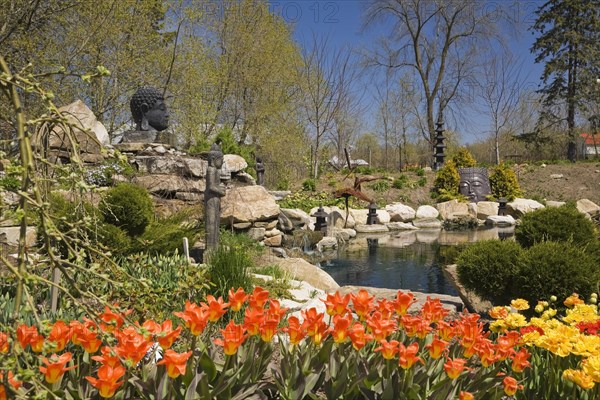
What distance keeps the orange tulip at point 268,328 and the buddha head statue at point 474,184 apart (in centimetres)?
1810

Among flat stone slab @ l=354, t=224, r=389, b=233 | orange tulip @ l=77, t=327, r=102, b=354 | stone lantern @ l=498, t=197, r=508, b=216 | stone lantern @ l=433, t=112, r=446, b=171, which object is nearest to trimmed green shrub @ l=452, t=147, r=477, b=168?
stone lantern @ l=433, t=112, r=446, b=171

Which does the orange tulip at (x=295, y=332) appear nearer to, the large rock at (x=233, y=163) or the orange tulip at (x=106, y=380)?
the orange tulip at (x=106, y=380)

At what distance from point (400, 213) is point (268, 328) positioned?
14.7 meters

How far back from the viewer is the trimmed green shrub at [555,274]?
422 centimetres

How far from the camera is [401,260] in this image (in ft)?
31.6

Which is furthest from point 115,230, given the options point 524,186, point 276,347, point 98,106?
point 524,186

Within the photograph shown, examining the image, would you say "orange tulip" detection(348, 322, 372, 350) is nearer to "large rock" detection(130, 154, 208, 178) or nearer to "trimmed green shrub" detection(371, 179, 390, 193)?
"large rock" detection(130, 154, 208, 178)

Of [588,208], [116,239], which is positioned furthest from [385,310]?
[588,208]

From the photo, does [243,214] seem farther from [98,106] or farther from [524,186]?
[524,186]

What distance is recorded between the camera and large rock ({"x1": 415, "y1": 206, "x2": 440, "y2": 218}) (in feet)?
53.8

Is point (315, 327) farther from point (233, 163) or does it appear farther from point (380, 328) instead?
point (233, 163)

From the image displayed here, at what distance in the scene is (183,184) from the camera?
31.3 feet

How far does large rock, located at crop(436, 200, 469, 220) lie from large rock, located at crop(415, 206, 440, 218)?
0.27 m

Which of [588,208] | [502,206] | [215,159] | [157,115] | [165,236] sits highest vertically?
[157,115]
